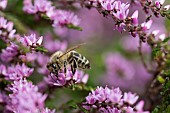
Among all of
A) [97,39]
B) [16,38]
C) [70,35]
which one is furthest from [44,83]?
[97,39]

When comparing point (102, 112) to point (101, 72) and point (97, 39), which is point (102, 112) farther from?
point (97, 39)

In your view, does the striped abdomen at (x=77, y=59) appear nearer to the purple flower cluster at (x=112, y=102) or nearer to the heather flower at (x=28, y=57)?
the heather flower at (x=28, y=57)

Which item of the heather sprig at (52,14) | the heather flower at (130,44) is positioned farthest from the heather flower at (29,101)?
the heather flower at (130,44)

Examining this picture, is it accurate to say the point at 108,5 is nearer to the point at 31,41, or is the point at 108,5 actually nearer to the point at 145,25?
the point at 145,25

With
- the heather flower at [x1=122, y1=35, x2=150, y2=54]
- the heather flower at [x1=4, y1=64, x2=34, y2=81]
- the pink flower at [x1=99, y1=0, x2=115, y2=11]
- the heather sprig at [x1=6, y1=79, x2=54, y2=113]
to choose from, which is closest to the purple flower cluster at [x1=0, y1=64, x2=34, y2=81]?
the heather flower at [x1=4, y1=64, x2=34, y2=81]

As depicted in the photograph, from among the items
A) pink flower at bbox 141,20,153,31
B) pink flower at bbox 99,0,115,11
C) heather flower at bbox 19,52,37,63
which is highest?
pink flower at bbox 99,0,115,11

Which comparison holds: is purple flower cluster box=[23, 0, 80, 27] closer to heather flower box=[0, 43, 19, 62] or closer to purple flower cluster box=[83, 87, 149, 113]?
heather flower box=[0, 43, 19, 62]

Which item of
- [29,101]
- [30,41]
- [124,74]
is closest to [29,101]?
[29,101]

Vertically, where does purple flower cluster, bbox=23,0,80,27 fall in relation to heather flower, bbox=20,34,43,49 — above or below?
above
